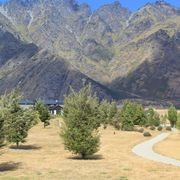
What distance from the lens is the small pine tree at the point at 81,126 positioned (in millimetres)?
43062

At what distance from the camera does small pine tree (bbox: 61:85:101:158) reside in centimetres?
4306

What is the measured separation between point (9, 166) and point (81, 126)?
9146 mm

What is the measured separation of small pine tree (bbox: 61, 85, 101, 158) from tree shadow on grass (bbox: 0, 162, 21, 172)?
644 centimetres

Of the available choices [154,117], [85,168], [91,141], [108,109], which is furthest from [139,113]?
[85,168]

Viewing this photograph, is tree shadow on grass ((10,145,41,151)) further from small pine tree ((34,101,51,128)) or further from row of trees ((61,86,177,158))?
small pine tree ((34,101,51,128))

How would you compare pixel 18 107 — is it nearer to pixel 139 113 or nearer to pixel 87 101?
pixel 87 101

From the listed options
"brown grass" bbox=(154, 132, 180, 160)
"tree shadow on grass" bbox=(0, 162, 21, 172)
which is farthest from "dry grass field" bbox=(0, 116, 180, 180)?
"brown grass" bbox=(154, 132, 180, 160)

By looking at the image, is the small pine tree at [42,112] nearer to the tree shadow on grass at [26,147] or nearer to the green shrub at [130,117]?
the green shrub at [130,117]

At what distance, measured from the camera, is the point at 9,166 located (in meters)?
36.8

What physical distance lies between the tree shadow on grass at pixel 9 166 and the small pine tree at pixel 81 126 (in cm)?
644

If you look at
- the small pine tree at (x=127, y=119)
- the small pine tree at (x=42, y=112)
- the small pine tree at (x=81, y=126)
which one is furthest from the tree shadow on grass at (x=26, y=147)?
the small pine tree at (x=127, y=119)

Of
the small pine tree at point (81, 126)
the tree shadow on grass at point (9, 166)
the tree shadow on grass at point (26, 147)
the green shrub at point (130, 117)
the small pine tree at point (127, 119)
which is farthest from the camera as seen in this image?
the green shrub at point (130, 117)

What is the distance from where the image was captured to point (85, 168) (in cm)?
3509

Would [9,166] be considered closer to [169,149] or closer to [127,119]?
[169,149]
